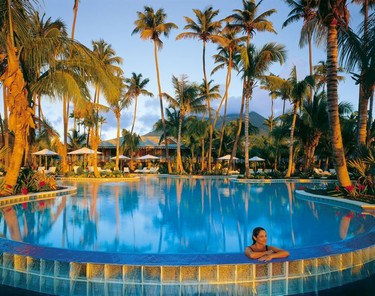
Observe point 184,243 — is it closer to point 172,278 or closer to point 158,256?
point 158,256

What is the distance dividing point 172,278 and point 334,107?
9.76m

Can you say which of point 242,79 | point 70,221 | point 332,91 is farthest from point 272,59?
point 70,221

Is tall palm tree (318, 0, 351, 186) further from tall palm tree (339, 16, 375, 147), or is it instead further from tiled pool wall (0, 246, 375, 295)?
tiled pool wall (0, 246, 375, 295)

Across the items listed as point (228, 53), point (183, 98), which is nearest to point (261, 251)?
point (228, 53)

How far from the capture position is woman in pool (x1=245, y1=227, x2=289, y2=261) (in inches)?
185

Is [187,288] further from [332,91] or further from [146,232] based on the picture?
[332,91]

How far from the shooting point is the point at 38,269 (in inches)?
189

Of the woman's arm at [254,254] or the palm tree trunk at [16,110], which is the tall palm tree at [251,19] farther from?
the woman's arm at [254,254]

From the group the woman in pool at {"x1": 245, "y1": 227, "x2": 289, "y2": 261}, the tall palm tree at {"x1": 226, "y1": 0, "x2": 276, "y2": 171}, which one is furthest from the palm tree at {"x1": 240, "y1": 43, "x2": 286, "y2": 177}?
the woman in pool at {"x1": 245, "y1": 227, "x2": 289, "y2": 261}

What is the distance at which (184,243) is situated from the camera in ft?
22.0

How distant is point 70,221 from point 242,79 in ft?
62.2

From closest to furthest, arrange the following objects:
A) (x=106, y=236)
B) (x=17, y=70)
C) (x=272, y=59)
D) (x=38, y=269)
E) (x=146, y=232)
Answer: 1. (x=38, y=269)
2. (x=106, y=236)
3. (x=146, y=232)
4. (x=17, y=70)
5. (x=272, y=59)

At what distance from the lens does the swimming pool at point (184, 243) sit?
452 cm

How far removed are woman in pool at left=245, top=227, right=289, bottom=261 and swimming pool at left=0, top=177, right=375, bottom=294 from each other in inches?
3.9
